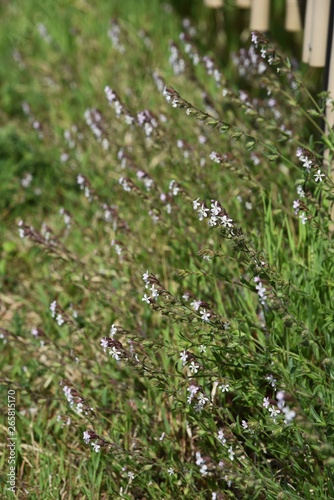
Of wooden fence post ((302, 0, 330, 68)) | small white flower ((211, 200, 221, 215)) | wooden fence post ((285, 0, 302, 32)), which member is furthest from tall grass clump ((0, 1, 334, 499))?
wooden fence post ((285, 0, 302, 32))

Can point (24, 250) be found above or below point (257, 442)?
above

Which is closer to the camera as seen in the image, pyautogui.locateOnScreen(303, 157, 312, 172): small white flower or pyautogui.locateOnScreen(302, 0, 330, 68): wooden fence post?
pyautogui.locateOnScreen(303, 157, 312, 172): small white flower

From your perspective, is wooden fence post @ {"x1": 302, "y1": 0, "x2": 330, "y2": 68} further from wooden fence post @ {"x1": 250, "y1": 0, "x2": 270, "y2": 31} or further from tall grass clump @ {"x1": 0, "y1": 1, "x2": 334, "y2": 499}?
wooden fence post @ {"x1": 250, "y1": 0, "x2": 270, "y2": 31}

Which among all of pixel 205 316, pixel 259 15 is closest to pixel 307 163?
pixel 205 316

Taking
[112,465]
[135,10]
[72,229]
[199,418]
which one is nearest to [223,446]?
[199,418]

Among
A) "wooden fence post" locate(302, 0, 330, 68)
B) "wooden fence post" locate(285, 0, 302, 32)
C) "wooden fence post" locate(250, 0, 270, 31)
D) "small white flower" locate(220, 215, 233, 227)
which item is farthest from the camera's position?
"wooden fence post" locate(285, 0, 302, 32)

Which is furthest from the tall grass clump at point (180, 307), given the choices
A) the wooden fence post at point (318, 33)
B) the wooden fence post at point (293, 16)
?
the wooden fence post at point (293, 16)

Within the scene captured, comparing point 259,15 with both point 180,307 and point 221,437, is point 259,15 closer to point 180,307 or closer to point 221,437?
point 180,307

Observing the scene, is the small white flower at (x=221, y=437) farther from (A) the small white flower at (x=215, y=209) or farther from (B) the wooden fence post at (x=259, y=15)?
(B) the wooden fence post at (x=259, y=15)

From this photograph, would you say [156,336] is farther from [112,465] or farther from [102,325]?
[112,465]
